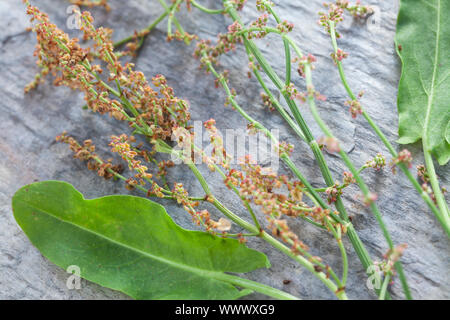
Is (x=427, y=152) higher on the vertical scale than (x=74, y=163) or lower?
higher

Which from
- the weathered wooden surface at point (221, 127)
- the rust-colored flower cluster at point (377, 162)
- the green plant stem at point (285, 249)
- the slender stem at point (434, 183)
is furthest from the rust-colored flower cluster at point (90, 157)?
the slender stem at point (434, 183)

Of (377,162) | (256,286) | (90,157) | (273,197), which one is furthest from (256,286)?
(90,157)

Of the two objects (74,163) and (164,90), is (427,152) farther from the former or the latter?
(74,163)

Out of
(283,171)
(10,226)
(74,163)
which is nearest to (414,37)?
(283,171)

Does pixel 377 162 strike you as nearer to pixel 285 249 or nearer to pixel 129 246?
pixel 285 249

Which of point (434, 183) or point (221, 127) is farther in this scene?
point (221, 127)
